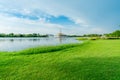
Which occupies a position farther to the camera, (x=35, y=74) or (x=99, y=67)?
(x=99, y=67)

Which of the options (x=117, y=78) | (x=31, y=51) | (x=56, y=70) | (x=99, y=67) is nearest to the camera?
(x=117, y=78)

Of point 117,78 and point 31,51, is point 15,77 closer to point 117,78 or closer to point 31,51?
point 117,78

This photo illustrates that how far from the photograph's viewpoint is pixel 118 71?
4.95m

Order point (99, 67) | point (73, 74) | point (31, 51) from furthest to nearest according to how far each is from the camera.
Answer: point (31, 51), point (99, 67), point (73, 74)

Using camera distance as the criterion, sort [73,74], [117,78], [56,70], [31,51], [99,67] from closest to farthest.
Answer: [117,78], [73,74], [56,70], [99,67], [31,51]

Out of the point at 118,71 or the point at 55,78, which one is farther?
the point at 118,71

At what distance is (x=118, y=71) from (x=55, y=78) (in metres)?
2.42

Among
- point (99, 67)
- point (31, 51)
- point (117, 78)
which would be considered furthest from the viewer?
point (31, 51)

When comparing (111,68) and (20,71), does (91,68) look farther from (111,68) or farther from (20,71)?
(20,71)

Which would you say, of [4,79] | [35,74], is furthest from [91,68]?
[4,79]

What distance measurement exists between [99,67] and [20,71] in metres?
3.17

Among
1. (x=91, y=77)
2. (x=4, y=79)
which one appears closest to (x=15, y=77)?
(x=4, y=79)

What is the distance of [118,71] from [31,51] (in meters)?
6.96

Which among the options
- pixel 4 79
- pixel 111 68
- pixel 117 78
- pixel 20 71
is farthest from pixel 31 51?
pixel 117 78
